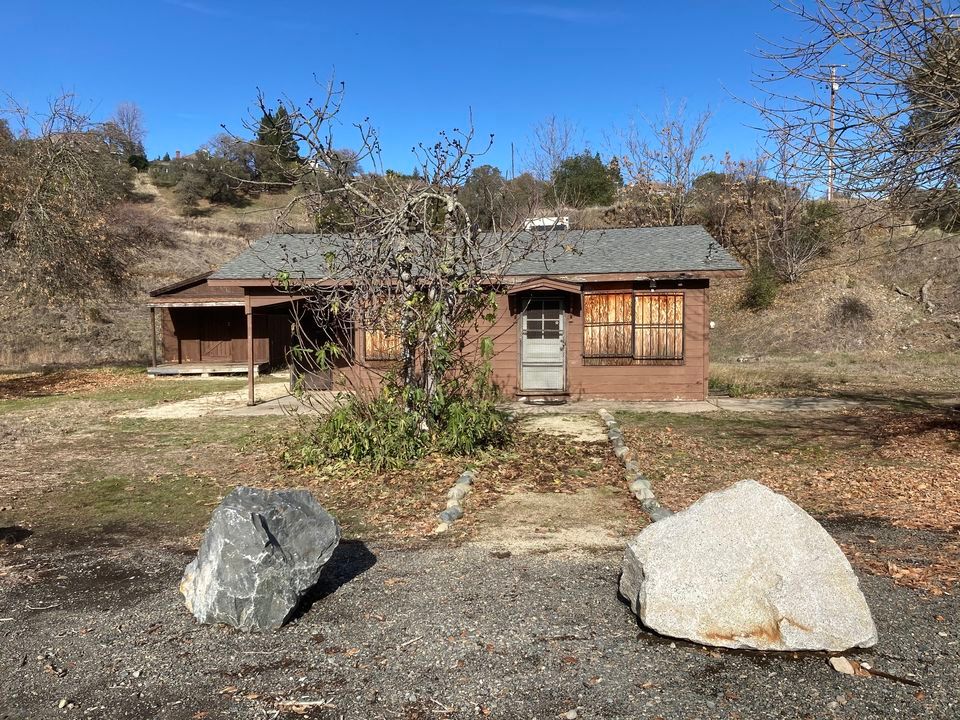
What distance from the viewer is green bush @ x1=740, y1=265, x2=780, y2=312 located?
24047mm

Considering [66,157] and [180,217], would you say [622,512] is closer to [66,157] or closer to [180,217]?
[66,157]

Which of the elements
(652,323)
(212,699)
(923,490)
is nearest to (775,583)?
(212,699)

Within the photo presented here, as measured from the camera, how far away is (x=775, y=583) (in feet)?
10.7

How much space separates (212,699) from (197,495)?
3.85 m

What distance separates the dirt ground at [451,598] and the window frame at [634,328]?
439cm

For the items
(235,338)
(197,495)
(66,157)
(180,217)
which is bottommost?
(197,495)

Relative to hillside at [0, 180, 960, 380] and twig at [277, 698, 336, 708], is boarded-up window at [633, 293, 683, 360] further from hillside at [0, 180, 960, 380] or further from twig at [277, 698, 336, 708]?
twig at [277, 698, 336, 708]

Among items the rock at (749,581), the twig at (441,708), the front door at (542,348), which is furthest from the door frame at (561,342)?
the twig at (441,708)

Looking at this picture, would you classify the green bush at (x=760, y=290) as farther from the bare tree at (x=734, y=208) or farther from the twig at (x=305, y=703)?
the twig at (x=305, y=703)

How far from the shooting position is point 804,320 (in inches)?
892

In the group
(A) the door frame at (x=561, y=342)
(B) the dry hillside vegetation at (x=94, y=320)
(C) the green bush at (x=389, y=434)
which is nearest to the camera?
(C) the green bush at (x=389, y=434)

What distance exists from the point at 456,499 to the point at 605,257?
838 cm

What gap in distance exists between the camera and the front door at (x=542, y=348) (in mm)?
12562

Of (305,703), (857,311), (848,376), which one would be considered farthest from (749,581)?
(857,311)
